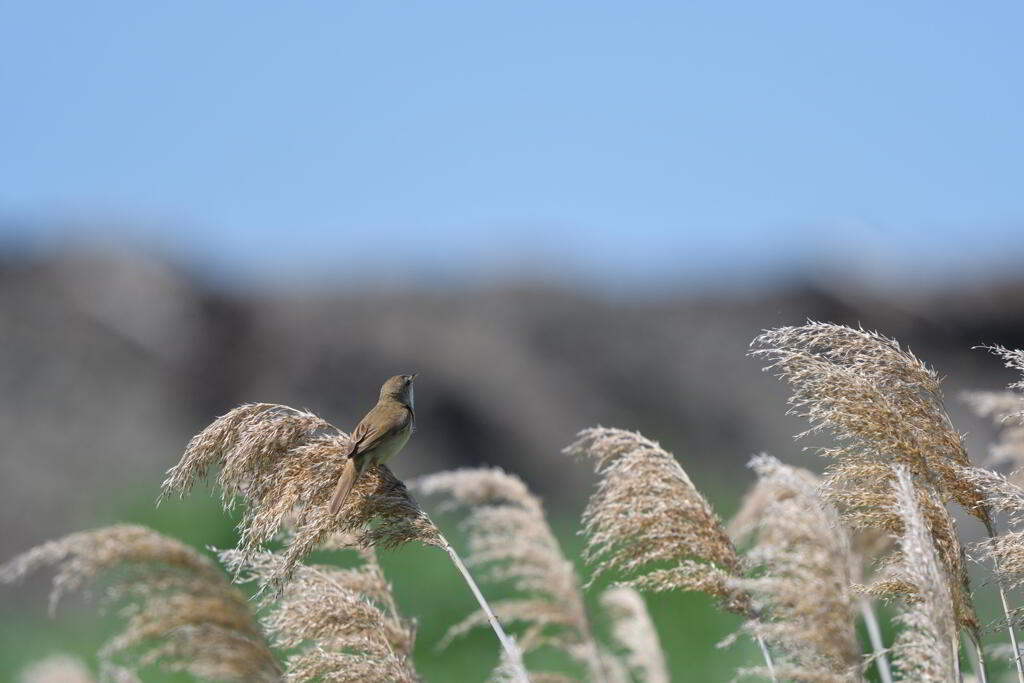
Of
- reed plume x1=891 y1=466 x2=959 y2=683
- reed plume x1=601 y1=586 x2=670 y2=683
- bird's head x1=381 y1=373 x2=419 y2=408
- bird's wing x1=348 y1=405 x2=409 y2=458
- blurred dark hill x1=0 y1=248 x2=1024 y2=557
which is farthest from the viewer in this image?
blurred dark hill x1=0 y1=248 x2=1024 y2=557

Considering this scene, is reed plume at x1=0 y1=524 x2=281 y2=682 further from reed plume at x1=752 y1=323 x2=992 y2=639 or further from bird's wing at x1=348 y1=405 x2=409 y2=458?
reed plume at x1=752 y1=323 x2=992 y2=639

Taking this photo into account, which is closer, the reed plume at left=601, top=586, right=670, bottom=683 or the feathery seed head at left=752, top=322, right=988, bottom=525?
the feathery seed head at left=752, top=322, right=988, bottom=525

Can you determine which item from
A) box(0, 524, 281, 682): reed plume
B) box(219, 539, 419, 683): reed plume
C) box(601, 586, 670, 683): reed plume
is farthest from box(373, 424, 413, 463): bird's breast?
box(601, 586, 670, 683): reed plume

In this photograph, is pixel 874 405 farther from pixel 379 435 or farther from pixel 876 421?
pixel 379 435

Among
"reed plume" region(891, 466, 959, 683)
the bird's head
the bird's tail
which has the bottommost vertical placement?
"reed plume" region(891, 466, 959, 683)

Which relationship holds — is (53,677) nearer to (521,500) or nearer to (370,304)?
(521,500)

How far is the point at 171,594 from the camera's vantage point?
433 centimetres

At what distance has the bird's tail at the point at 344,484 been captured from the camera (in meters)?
3.19

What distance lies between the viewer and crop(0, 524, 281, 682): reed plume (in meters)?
3.96

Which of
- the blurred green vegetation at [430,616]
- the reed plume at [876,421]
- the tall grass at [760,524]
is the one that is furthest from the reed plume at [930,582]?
the blurred green vegetation at [430,616]

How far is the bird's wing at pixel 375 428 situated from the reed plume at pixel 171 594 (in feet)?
2.78

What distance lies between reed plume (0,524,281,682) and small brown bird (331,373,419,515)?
820mm

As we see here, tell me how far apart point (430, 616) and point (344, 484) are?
4.76 meters

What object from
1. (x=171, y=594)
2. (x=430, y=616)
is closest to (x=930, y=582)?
(x=171, y=594)
